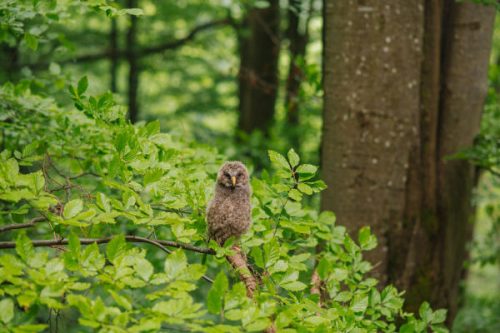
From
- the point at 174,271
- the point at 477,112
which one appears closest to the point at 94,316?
the point at 174,271

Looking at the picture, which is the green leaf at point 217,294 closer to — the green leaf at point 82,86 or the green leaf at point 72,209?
the green leaf at point 72,209

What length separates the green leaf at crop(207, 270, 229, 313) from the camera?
1569mm

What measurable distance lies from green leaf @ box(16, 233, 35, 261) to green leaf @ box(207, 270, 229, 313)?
61cm

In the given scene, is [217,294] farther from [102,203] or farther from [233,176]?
[233,176]

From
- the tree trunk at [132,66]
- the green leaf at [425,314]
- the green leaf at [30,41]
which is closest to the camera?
the green leaf at [425,314]

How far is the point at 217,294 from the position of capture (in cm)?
158

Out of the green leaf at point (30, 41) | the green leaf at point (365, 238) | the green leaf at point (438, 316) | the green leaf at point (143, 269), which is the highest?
the green leaf at point (30, 41)

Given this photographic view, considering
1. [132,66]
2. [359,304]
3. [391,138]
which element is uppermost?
[132,66]

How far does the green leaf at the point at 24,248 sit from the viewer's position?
1.62 m

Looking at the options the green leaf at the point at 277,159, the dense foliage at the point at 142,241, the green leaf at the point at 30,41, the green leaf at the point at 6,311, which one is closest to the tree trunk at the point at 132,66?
the dense foliage at the point at 142,241

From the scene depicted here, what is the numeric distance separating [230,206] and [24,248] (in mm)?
1064

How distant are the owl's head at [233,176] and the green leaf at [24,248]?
1.13 metres

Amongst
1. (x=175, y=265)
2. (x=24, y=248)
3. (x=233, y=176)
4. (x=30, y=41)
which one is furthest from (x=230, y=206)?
(x=30, y=41)

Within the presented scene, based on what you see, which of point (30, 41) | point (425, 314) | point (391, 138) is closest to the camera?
point (425, 314)
